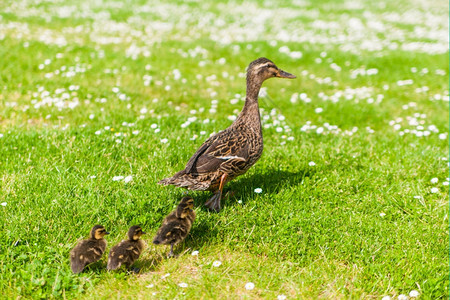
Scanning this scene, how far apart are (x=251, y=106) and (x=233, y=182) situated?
3.73ft

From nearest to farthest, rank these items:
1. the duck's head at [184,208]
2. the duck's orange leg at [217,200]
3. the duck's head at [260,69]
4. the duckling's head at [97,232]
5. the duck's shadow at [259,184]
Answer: the duckling's head at [97,232] < the duck's head at [184,208] < the duck's orange leg at [217,200] < the duck's shadow at [259,184] < the duck's head at [260,69]

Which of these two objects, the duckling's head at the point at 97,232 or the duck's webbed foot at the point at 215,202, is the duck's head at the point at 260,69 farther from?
the duckling's head at the point at 97,232

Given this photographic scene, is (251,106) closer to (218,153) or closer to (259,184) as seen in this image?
(218,153)

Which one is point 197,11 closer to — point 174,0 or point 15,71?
point 174,0

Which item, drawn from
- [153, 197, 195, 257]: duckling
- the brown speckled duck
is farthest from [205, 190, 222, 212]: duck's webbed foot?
[153, 197, 195, 257]: duckling

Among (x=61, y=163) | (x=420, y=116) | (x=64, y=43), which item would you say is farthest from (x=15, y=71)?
(x=420, y=116)

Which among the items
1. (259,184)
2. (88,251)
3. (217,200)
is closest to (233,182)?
(259,184)

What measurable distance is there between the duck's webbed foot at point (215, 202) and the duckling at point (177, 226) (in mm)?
583

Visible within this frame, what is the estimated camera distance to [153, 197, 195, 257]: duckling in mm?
4445

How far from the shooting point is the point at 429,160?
A: 7.04 m

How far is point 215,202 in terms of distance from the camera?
17.5 feet

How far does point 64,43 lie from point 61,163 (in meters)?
7.83

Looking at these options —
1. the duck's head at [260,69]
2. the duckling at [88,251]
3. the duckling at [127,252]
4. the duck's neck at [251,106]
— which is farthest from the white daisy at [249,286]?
the duck's head at [260,69]

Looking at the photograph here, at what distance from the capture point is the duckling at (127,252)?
4.23 metres
